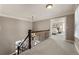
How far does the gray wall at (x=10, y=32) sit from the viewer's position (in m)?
1.24

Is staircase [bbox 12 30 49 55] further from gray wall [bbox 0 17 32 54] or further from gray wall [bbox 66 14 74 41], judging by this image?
gray wall [bbox 66 14 74 41]

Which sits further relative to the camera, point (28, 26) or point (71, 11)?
point (28, 26)

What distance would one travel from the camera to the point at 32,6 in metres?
1.26

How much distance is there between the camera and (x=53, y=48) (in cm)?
126

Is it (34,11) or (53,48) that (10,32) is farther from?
(53,48)

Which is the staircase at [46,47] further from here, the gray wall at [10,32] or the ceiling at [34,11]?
the ceiling at [34,11]

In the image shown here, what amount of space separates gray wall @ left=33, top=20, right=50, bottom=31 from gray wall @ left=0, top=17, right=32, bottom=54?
0.27 feet

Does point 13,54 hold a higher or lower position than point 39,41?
lower

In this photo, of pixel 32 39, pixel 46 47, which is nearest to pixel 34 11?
pixel 32 39

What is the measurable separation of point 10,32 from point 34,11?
0.49m

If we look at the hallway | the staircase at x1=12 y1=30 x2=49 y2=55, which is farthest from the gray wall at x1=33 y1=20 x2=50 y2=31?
the hallway

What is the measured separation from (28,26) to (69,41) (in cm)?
67

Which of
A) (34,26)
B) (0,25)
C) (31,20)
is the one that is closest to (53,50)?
(34,26)

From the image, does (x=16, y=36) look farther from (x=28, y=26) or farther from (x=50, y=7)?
(x=50, y=7)
